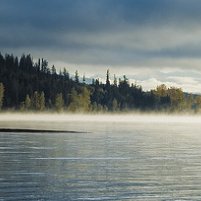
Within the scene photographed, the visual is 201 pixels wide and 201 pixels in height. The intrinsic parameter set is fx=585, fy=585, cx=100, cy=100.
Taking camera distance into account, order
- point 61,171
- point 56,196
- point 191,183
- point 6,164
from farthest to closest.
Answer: point 6,164
point 61,171
point 191,183
point 56,196

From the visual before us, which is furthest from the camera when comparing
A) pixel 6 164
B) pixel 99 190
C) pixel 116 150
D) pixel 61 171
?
pixel 116 150

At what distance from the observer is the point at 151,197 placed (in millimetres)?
29625

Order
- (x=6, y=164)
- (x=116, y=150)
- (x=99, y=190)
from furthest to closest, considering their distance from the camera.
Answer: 1. (x=116, y=150)
2. (x=6, y=164)
3. (x=99, y=190)

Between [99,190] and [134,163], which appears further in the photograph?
[134,163]

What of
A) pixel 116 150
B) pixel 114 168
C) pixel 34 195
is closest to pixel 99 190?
pixel 34 195

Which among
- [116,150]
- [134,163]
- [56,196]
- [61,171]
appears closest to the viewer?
[56,196]

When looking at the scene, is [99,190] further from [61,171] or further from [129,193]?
[61,171]

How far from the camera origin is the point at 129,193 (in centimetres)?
3081

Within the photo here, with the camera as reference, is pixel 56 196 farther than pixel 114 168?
No

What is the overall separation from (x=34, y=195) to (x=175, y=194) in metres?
7.38

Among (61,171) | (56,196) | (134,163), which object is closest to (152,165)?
(134,163)

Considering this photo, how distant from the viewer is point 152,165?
147 feet

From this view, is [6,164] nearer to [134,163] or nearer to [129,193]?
[134,163]

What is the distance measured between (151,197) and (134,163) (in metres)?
16.4
